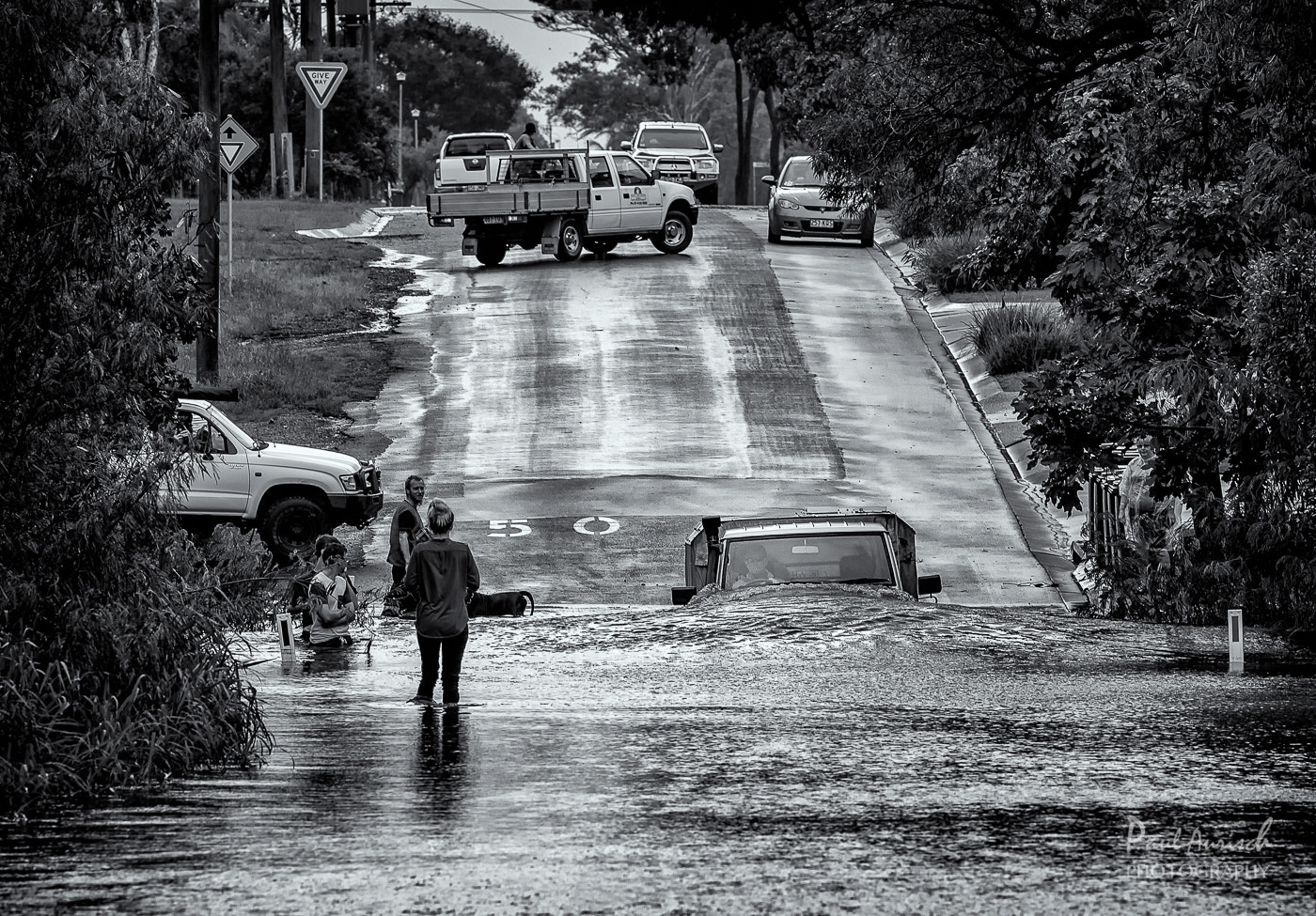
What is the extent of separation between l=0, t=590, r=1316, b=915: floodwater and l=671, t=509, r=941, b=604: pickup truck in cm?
144

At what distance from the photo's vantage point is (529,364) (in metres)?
30.0

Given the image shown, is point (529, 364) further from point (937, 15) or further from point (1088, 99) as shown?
point (1088, 99)

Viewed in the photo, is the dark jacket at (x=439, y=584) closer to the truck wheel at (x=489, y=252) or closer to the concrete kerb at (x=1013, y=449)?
the concrete kerb at (x=1013, y=449)

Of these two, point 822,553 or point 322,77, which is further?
point 322,77

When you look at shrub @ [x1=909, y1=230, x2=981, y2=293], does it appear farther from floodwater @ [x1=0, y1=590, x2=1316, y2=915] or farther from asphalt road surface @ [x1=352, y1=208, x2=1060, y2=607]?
A: floodwater @ [x1=0, y1=590, x2=1316, y2=915]

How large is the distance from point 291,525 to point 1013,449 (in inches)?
424

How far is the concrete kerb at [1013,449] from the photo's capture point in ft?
68.1

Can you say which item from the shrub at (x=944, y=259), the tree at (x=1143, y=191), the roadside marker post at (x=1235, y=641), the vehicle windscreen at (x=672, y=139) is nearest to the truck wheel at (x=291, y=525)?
the tree at (x=1143, y=191)

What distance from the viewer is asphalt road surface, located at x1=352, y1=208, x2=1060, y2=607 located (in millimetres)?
20891

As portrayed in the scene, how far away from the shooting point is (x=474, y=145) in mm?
48031

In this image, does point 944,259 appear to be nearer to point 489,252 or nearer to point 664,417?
point 489,252

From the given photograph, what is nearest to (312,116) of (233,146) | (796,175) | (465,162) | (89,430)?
(465,162)

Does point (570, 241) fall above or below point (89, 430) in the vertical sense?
above

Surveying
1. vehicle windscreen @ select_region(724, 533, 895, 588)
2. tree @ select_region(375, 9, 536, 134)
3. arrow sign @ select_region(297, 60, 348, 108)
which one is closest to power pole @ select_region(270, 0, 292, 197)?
arrow sign @ select_region(297, 60, 348, 108)
